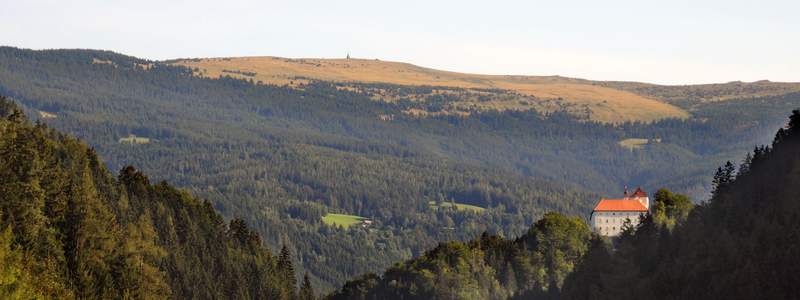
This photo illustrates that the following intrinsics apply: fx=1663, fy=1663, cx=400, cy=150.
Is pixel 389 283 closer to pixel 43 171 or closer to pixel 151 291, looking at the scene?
pixel 151 291

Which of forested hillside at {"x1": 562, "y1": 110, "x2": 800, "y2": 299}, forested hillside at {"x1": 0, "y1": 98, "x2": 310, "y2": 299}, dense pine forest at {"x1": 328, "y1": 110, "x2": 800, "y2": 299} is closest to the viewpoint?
forested hillside at {"x1": 0, "y1": 98, "x2": 310, "y2": 299}

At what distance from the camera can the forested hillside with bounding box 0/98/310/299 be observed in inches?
4151

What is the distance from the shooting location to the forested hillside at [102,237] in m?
105

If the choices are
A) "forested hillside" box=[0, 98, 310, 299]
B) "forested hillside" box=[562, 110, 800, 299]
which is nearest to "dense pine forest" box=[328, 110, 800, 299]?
"forested hillside" box=[562, 110, 800, 299]

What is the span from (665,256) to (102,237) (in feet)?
138

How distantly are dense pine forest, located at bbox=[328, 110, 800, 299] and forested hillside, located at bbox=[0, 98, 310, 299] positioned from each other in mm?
17794

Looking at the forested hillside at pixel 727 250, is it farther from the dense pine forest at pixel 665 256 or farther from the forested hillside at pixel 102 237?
the forested hillside at pixel 102 237

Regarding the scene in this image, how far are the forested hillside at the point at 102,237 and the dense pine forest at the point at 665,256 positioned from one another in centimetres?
1779

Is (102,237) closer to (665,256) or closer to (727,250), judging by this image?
(665,256)

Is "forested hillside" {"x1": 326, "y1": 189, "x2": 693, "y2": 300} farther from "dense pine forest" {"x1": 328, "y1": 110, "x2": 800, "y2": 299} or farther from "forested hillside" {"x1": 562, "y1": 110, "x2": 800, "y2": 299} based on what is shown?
"forested hillside" {"x1": 562, "y1": 110, "x2": 800, "y2": 299}

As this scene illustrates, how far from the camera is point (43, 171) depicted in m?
113

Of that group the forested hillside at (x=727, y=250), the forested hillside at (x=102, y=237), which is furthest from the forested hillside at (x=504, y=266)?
the forested hillside at (x=727, y=250)

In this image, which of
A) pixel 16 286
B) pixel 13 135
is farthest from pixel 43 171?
pixel 16 286

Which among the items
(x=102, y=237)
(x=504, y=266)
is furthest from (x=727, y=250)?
(x=504, y=266)
